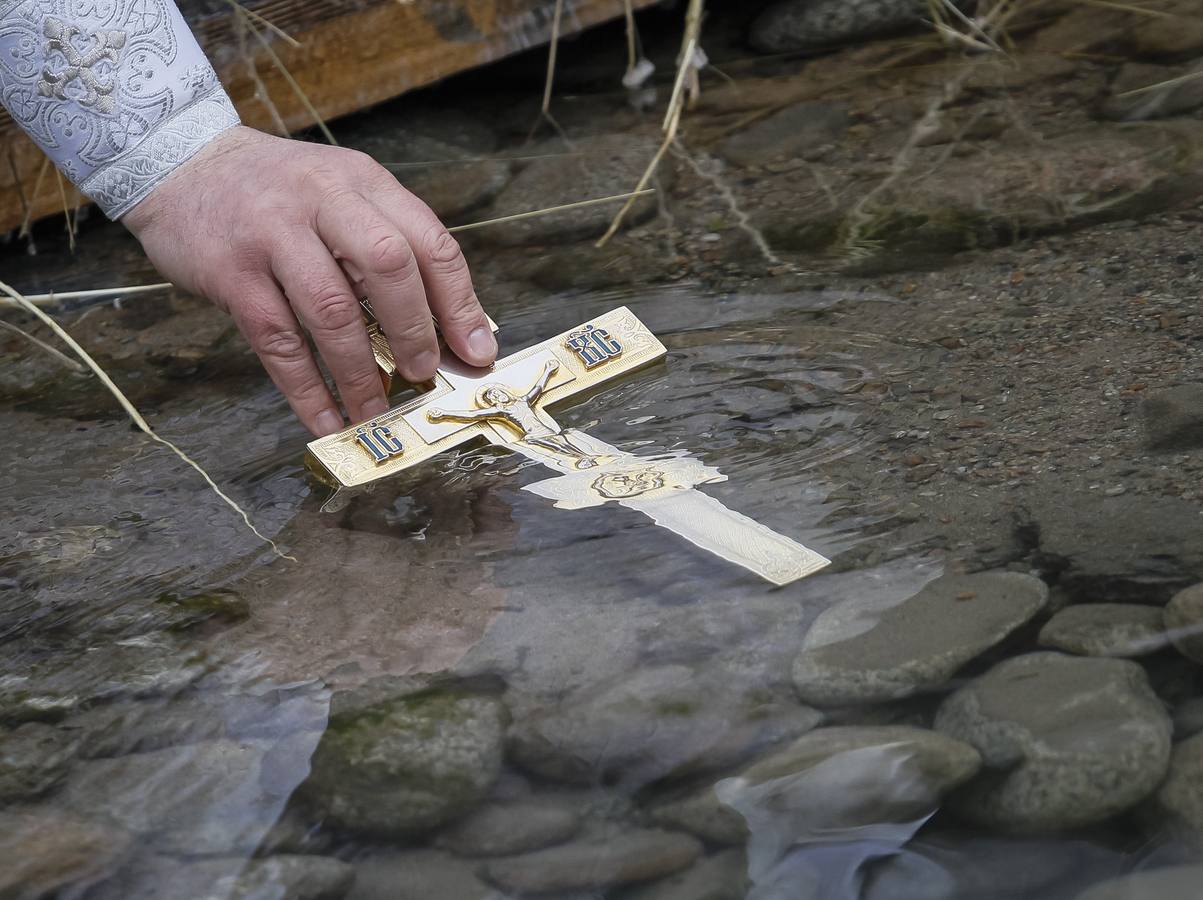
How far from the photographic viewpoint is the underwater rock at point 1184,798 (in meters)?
0.98

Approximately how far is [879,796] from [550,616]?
0.42 m

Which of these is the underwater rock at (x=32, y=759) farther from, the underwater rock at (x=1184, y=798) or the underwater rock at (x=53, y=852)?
the underwater rock at (x=1184, y=798)

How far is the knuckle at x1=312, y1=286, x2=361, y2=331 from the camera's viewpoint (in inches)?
61.6

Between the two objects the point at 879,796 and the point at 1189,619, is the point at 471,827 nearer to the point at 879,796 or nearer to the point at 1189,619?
the point at 879,796

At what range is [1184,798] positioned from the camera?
1.00 metres

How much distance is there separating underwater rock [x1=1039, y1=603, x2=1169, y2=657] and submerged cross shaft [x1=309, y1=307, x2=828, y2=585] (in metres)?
0.24

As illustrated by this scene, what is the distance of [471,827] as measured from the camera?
1106 mm

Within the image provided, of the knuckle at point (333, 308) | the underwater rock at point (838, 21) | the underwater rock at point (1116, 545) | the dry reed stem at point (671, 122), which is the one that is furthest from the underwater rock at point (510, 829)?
the underwater rock at point (838, 21)

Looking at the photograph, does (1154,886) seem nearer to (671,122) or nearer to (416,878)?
(416,878)

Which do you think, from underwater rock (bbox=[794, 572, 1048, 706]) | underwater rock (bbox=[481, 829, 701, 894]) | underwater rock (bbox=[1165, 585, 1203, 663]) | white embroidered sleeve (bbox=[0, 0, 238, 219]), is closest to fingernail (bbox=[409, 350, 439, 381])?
white embroidered sleeve (bbox=[0, 0, 238, 219])

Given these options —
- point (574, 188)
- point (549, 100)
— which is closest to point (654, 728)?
point (574, 188)

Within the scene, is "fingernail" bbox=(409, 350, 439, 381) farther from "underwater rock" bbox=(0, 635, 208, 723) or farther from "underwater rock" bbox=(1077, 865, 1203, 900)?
"underwater rock" bbox=(1077, 865, 1203, 900)

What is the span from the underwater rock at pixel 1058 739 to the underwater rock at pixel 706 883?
7.2 inches

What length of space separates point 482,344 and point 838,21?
1.71 m
